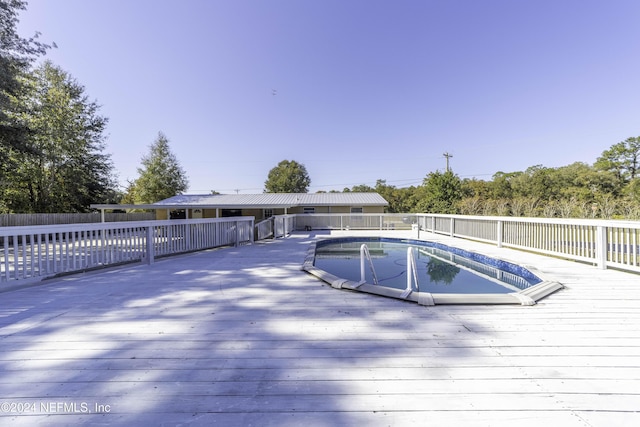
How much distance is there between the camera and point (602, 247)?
4629 mm

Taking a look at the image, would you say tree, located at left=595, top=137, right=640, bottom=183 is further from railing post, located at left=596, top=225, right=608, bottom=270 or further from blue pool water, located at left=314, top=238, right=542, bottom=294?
railing post, located at left=596, top=225, right=608, bottom=270

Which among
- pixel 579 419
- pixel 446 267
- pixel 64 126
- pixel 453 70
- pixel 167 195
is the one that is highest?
pixel 453 70

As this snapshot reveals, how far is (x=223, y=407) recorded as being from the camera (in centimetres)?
138

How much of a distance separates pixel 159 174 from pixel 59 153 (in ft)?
29.0

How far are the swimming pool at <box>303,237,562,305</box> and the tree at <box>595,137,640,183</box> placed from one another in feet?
97.0

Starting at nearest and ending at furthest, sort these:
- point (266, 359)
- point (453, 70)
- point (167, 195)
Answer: point (266, 359)
point (453, 70)
point (167, 195)

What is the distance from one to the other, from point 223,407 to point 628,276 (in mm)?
5762

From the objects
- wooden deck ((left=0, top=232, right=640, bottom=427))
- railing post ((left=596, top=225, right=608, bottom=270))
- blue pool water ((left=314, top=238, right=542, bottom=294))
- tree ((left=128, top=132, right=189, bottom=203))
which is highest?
tree ((left=128, top=132, right=189, bottom=203))

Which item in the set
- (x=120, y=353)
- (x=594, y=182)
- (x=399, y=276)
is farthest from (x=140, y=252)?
(x=594, y=182)

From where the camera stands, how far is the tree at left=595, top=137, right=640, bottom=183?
25672 mm

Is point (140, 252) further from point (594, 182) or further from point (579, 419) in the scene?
point (594, 182)

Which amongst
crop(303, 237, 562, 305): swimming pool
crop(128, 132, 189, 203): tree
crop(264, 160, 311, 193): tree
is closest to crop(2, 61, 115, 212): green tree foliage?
crop(128, 132, 189, 203): tree

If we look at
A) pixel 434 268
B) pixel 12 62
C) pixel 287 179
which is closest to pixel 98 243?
pixel 434 268

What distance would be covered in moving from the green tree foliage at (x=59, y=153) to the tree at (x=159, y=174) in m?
5.81
